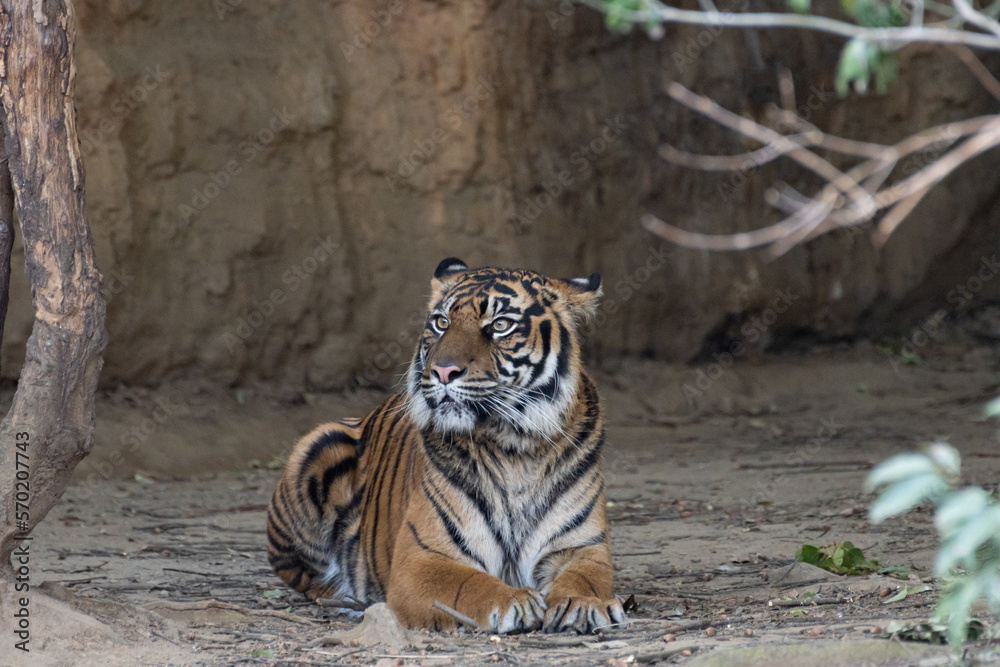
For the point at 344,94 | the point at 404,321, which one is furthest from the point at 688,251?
the point at 344,94

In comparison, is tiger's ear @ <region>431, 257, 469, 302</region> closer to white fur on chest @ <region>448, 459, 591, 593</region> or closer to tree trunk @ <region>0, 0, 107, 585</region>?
white fur on chest @ <region>448, 459, 591, 593</region>

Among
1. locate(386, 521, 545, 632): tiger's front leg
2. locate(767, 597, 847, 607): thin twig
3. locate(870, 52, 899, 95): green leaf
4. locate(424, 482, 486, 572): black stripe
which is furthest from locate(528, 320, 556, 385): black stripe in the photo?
locate(870, 52, 899, 95): green leaf

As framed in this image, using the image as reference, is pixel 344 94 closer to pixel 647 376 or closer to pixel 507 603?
pixel 647 376

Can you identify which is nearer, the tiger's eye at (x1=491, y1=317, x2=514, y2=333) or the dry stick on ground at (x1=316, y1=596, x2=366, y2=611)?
the tiger's eye at (x1=491, y1=317, x2=514, y2=333)

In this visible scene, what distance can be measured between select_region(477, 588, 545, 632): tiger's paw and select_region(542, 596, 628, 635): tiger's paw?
0.13 ft

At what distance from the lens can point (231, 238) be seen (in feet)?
25.0

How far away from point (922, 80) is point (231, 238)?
20.1 ft

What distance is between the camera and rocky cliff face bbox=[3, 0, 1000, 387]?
7.38 m

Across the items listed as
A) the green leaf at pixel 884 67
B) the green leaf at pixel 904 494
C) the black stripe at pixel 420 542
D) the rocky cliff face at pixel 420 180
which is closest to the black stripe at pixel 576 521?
the black stripe at pixel 420 542

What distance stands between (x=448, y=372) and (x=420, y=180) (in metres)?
4.62

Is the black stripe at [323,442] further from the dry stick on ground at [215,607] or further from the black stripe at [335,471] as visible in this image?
the dry stick on ground at [215,607]

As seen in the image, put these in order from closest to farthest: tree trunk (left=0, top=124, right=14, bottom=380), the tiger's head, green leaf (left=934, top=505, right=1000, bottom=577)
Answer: green leaf (left=934, top=505, right=1000, bottom=577) → tree trunk (left=0, top=124, right=14, bottom=380) → the tiger's head

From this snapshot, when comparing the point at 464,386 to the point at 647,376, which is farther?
the point at 647,376

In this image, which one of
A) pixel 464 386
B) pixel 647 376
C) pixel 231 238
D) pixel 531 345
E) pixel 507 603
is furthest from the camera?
pixel 647 376
